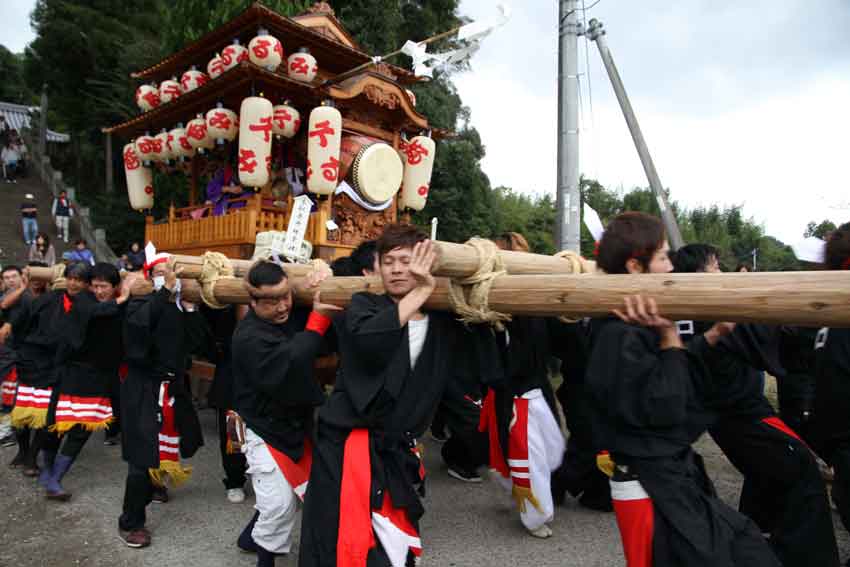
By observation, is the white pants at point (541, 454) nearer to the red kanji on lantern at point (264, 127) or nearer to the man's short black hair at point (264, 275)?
the man's short black hair at point (264, 275)

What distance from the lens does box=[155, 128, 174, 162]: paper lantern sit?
919 centimetres

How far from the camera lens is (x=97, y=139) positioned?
20.6 m

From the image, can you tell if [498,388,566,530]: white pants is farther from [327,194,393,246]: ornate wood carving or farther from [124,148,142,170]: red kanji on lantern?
[124,148,142,170]: red kanji on lantern

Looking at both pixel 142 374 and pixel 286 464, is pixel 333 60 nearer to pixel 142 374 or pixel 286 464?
pixel 142 374

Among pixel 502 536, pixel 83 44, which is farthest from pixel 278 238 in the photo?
pixel 83 44

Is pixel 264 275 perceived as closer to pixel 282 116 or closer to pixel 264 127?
pixel 264 127

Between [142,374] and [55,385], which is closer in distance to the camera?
[142,374]

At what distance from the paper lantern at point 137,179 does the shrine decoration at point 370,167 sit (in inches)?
174

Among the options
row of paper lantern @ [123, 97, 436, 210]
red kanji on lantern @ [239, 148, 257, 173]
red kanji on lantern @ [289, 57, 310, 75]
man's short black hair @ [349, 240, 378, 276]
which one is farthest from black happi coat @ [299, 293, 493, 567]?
red kanji on lantern @ [289, 57, 310, 75]

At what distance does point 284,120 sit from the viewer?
8.03m

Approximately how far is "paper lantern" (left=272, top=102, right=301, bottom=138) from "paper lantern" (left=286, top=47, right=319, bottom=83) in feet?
1.42

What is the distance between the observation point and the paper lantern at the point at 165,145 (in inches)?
362

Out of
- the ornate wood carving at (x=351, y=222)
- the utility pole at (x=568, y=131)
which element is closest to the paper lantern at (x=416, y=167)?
the ornate wood carving at (x=351, y=222)

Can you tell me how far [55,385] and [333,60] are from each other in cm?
647
